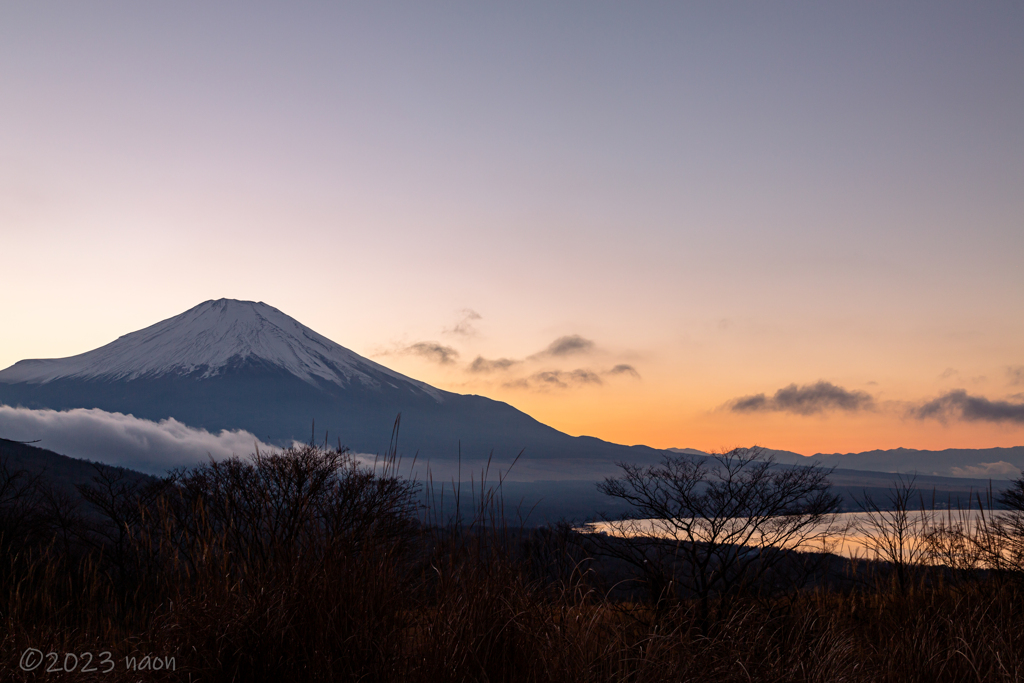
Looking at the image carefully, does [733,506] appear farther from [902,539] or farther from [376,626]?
[376,626]

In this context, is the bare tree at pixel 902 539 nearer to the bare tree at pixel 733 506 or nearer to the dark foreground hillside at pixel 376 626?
the dark foreground hillside at pixel 376 626

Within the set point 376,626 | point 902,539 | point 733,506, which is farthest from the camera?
point 733,506

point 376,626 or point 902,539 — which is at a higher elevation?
point 376,626

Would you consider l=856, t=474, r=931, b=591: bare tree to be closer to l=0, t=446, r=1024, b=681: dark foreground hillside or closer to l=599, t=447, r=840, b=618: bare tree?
l=0, t=446, r=1024, b=681: dark foreground hillside

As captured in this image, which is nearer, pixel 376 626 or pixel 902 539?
pixel 376 626

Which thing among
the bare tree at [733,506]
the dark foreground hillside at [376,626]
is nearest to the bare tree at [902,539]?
the dark foreground hillside at [376,626]

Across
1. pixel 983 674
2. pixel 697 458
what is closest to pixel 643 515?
pixel 697 458

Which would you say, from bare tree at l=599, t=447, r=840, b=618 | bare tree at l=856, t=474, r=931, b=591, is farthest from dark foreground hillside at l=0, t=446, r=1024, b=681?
bare tree at l=599, t=447, r=840, b=618

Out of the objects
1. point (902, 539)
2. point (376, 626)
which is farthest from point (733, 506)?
point (376, 626)

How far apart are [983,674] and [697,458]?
11.7 meters

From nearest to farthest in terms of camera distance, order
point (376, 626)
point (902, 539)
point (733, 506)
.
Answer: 1. point (376, 626)
2. point (902, 539)
3. point (733, 506)

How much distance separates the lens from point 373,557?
343 cm

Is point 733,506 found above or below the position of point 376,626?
below

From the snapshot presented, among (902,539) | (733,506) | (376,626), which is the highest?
(376,626)
